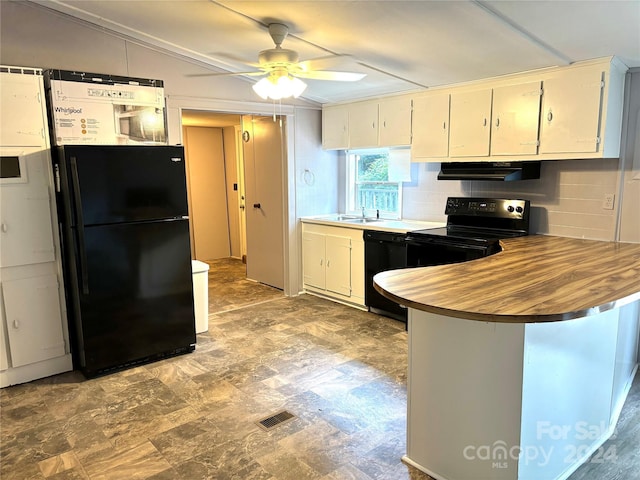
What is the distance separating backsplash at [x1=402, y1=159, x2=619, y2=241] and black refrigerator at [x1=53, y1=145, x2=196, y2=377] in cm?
268

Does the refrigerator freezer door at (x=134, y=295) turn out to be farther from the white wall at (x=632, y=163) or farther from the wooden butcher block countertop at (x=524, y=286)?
the white wall at (x=632, y=163)

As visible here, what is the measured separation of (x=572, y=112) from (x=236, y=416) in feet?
10.0

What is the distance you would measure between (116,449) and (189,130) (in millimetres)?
5243

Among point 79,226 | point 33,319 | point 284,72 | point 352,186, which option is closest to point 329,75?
point 284,72

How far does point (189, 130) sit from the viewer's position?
266 inches

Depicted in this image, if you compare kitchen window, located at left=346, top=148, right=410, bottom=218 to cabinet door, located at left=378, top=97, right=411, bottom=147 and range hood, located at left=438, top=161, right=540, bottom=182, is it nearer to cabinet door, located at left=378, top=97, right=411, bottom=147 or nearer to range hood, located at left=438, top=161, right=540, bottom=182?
cabinet door, located at left=378, top=97, right=411, bottom=147

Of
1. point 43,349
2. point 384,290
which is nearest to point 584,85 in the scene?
point 384,290

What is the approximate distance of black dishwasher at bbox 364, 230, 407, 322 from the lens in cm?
415

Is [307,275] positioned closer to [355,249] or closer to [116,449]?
[355,249]

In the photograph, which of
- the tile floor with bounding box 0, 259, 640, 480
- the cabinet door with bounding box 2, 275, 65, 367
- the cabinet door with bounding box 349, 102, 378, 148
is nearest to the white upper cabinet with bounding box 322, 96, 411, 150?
the cabinet door with bounding box 349, 102, 378, 148

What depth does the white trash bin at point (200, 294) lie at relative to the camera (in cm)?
397

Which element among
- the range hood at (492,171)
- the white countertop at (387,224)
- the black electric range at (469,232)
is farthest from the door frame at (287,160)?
the range hood at (492,171)

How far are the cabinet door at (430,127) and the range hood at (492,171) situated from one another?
0.17 meters

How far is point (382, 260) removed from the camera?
14.2 ft
